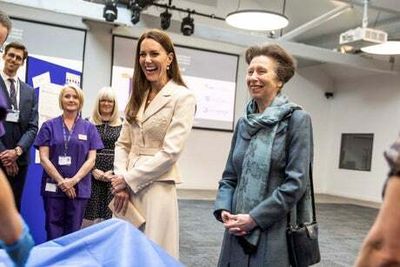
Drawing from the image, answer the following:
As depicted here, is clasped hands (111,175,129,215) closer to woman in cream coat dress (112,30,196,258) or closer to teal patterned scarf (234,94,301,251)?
woman in cream coat dress (112,30,196,258)

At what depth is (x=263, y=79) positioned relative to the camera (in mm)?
1602

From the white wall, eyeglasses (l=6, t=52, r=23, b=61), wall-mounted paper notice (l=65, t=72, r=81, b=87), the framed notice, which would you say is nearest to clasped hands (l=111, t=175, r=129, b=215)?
eyeglasses (l=6, t=52, r=23, b=61)

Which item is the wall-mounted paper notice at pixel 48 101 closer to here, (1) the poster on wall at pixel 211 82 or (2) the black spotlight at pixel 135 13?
(2) the black spotlight at pixel 135 13

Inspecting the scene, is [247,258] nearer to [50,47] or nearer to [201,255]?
[201,255]

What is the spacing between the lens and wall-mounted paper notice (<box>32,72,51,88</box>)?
3.67 meters

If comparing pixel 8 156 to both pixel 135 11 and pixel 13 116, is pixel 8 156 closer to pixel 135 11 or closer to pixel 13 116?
pixel 13 116

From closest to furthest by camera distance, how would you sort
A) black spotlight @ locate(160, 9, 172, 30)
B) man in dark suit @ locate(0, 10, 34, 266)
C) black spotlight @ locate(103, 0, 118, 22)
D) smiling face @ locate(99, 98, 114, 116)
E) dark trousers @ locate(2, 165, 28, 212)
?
man in dark suit @ locate(0, 10, 34, 266)
dark trousers @ locate(2, 165, 28, 212)
smiling face @ locate(99, 98, 114, 116)
black spotlight @ locate(103, 0, 118, 22)
black spotlight @ locate(160, 9, 172, 30)

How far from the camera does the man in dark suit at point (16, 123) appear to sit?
9.83 feet

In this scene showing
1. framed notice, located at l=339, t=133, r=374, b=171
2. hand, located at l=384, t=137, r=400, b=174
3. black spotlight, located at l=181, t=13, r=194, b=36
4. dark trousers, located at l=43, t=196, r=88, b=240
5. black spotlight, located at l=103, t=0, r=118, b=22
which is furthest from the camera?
framed notice, located at l=339, t=133, r=374, b=171

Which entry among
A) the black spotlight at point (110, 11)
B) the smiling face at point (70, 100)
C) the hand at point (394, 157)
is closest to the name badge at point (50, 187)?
the smiling face at point (70, 100)

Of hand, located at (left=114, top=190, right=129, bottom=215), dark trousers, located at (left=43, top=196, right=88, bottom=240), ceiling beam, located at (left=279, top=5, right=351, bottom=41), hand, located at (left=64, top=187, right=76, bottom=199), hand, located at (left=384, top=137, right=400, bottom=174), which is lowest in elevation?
dark trousers, located at (left=43, top=196, right=88, bottom=240)

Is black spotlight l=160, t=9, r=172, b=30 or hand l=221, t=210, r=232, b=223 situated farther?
black spotlight l=160, t=9, r=172, b=30

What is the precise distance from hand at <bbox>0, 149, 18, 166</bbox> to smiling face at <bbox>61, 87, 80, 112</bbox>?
0.43 meters

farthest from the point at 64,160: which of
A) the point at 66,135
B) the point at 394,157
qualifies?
the point at 394,157
